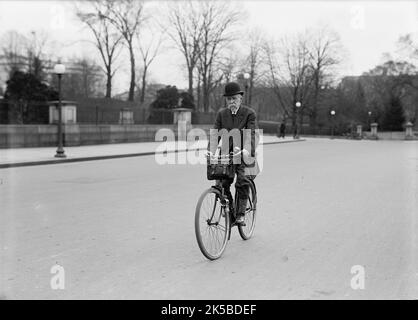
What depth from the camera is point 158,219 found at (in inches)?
305

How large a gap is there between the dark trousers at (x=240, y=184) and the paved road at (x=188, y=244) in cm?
68

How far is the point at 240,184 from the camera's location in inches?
237

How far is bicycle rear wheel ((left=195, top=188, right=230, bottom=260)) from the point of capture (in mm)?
5250

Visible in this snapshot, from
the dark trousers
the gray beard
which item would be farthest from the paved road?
the gray beard

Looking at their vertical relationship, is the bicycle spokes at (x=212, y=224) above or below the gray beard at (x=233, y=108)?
below

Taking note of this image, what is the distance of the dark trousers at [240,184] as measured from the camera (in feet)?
19.3

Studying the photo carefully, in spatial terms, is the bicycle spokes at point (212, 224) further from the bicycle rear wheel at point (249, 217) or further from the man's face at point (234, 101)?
the man's face at point (234, 101)

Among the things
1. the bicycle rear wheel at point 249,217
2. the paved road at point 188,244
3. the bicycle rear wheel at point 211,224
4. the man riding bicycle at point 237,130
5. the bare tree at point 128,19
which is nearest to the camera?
the paved road at point 188,244

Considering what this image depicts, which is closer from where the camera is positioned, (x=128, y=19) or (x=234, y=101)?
(x=234, y=101)

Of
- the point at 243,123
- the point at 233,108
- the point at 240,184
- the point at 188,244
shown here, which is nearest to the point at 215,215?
the point at 240,184

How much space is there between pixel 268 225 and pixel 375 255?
6.57 feet

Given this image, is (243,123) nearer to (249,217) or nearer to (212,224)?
(212,224)

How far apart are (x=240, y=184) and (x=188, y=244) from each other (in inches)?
40.5

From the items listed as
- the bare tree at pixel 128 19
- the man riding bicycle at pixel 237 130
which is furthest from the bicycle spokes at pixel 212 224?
the bare tree at pixel 128 19
